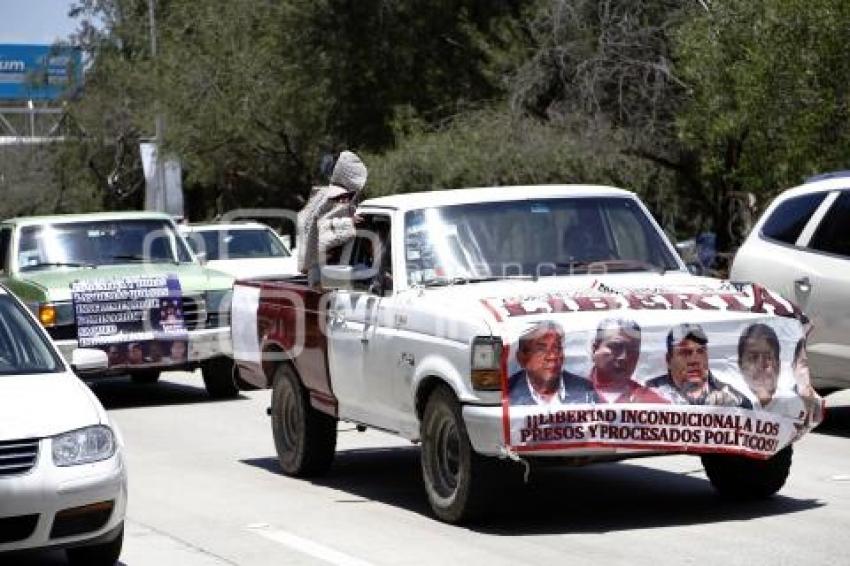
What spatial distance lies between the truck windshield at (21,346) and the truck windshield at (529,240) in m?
2.26

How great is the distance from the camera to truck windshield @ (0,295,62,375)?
Answer: 29.9 feet

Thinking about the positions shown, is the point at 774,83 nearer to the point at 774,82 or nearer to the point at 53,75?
the point at 774,82

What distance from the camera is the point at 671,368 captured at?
9398mm

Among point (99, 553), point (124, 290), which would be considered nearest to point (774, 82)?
point (124, 290)

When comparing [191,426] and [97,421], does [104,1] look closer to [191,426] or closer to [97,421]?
[191,426]

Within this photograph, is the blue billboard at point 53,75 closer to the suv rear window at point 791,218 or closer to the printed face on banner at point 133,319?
the printed face on banner at point 133,319

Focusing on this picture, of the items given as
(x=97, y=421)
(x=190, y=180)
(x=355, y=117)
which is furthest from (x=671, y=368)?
(x=190, y=180)

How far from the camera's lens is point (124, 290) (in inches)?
669

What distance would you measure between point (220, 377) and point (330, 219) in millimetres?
6594

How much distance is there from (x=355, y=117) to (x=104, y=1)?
2766cm

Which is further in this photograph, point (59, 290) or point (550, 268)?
point (59, 290)

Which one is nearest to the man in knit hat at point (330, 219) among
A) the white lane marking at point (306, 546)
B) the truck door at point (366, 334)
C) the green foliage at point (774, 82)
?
the truck door at point (366, 334)

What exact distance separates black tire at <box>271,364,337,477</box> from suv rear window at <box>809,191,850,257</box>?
13.2 ft

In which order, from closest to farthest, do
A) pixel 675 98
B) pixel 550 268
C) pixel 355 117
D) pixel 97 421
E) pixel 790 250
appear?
pixel 97 421
pixel 550 268
pixel 790 250
pixel 675 98
pixel 355 117
